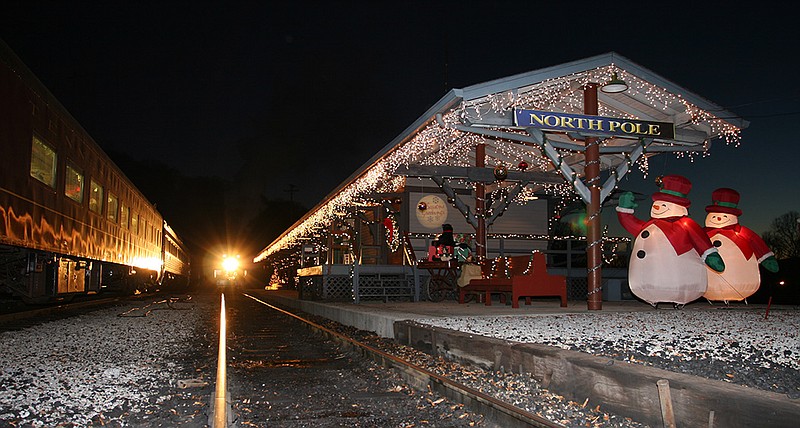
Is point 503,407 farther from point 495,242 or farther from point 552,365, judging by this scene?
point 495,242

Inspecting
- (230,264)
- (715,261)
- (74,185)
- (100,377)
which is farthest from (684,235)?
(230,264)

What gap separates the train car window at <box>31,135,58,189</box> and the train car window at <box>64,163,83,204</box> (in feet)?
2.02

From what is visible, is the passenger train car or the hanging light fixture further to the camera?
the hanging light fixture

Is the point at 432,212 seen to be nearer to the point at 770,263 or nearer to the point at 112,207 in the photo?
the point at 112,207

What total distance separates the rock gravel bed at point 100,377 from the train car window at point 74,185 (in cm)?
239

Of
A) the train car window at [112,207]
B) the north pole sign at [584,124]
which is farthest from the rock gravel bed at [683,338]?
the train car window at [112,207]

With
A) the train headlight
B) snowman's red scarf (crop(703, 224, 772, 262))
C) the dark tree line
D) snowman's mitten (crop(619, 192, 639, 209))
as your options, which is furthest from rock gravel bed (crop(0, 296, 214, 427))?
the dark tree line

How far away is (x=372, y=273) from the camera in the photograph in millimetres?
16781

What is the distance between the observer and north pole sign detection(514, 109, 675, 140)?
37.0 feet

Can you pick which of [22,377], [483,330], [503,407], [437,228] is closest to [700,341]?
[483,330]

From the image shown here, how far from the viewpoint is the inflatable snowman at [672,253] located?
11.0m

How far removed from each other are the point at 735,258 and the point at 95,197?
12964 millimetres

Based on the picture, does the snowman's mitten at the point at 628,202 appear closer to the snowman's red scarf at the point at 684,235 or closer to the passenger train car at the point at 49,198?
the snowman's red scarf at the point at 684,235

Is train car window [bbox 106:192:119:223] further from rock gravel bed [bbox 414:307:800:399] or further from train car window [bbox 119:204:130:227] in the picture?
rock gravel bed [bbox 414:307:800:399]
